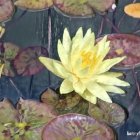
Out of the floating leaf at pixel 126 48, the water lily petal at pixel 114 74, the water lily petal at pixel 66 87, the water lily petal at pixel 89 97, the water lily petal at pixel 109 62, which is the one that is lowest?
the water lily petal at pixel 89 97

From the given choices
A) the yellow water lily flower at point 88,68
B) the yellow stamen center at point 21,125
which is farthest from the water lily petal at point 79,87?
the yellow stamen center at point 21,125

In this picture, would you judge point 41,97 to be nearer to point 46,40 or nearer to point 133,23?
point 46,40

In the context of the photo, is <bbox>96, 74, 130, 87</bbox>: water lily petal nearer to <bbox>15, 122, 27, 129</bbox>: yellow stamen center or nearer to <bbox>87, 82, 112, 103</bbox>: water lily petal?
<bbox>87, 82, 112, 103</bbox>: water lily petal

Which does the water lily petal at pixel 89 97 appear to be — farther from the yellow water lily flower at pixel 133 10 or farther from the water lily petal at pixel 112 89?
the yellow water lily flower at pixel 133 10

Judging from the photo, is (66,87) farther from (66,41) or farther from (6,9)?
(6,9)

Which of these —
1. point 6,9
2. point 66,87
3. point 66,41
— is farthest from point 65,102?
point 6,9

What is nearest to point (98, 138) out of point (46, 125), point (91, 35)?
point (46, 125)

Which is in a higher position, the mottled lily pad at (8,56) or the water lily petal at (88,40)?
the water lily petal at (88,40)
